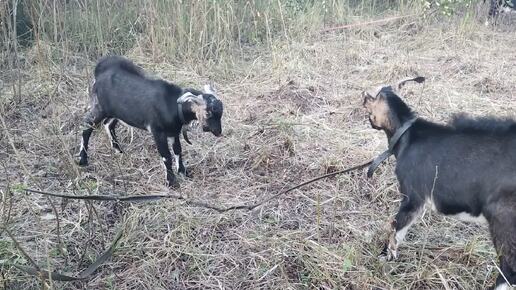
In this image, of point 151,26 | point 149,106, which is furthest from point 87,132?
point 151,26

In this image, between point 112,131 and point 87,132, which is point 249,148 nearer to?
point 112,131

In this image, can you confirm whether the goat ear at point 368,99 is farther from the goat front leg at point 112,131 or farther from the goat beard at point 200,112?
the goat front leg at point 112,131

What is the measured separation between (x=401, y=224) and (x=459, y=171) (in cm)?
57

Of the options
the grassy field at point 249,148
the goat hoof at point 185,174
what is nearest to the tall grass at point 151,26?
the grassy field at point 249,148

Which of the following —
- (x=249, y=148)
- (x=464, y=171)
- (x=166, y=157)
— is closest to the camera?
(x=464, y=171)

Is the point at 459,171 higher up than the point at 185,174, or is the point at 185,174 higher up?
the point at 459,171

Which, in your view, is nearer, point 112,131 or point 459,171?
point 459,171

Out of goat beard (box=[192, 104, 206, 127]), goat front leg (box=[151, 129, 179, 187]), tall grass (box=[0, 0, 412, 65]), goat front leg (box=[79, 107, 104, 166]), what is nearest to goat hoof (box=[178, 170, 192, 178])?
goat front leg (box=[151, 129, 179, 187])

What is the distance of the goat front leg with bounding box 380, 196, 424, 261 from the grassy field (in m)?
0.11

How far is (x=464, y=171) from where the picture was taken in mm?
A: 3166

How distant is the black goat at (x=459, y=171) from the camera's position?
2.96m

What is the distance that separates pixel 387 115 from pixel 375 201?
98cm

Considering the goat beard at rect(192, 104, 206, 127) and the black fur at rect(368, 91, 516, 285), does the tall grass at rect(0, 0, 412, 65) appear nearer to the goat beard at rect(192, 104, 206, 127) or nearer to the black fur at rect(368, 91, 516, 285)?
the goat beard at rect(192, 104, 206, 127)

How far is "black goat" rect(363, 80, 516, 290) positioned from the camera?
296cm
